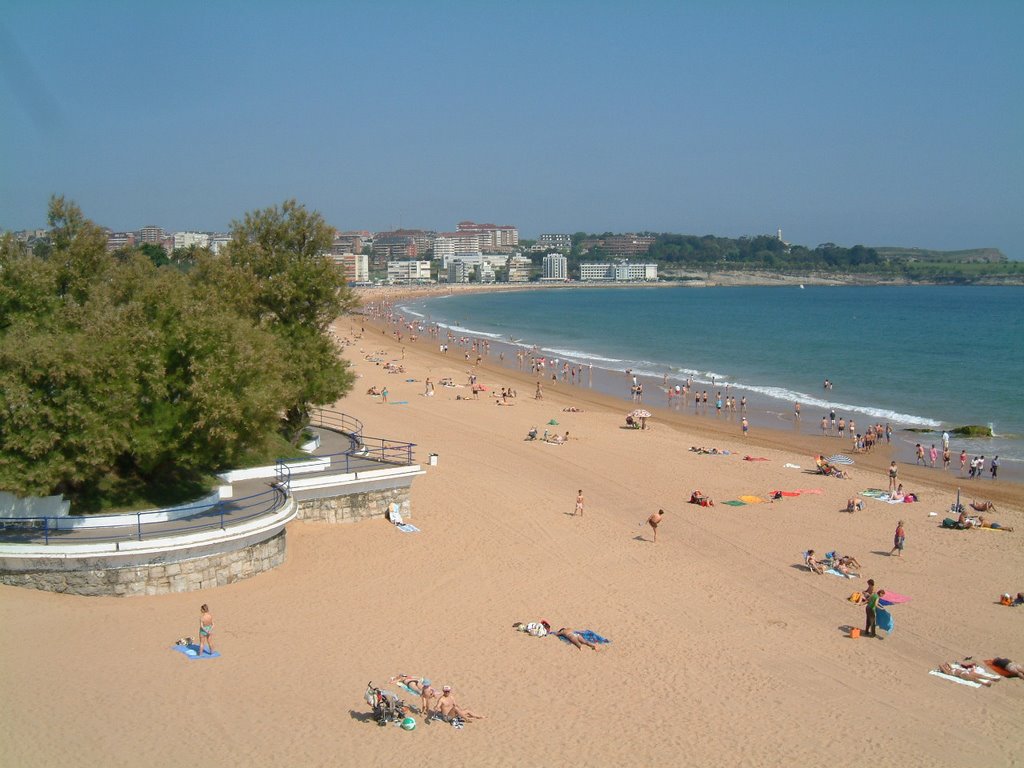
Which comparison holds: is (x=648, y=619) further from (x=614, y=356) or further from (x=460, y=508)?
(x=614, y=356)

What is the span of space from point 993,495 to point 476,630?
15.9m

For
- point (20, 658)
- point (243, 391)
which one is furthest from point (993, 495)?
point (20, 658)

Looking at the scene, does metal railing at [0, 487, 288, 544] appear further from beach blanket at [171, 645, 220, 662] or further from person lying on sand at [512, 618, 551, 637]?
person lying on sand at [512, 618, 551, 637]

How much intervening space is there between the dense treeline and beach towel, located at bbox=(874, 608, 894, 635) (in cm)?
983

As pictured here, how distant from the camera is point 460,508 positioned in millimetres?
18438

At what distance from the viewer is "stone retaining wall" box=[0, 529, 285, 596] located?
1225 centimetres

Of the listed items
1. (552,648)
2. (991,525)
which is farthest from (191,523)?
(991,525)

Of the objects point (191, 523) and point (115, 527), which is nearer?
point (115, 527)

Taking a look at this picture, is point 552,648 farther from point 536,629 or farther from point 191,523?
point 191,523

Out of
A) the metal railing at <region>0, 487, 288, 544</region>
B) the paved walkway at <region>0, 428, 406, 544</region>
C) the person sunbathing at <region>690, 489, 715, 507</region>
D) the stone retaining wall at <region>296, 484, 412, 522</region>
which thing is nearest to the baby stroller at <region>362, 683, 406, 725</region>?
the metal railing at <region>0, 487, 288, 544</region>

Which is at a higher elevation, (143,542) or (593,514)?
(143,542)

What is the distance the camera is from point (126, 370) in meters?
13.2

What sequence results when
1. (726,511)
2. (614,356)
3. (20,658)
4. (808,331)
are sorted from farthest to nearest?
(808,331)
(614,356)
(726,511)
(20,658)

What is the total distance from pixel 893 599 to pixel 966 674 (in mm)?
2801
